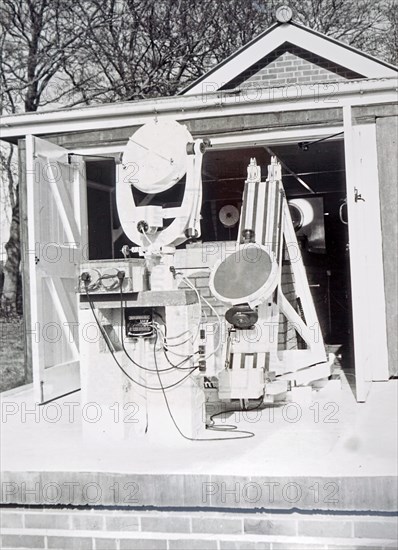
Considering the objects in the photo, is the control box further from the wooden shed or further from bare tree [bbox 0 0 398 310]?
bare tree [bbox 0 0 398 310]

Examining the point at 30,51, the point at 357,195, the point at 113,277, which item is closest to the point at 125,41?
the point at 30,51

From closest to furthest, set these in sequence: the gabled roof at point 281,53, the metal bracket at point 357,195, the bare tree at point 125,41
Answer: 1. the metal bracket at point 357,195
2. the gabled roof at point 281,53
3. the bare tree at point 125,41

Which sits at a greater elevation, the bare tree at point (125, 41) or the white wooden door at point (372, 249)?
the bare tree at point (125, 41)

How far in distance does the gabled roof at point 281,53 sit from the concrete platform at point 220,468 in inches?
235

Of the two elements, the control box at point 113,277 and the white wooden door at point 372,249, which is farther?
the white wooden door at point 372,249

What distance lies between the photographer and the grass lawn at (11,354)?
10.9m

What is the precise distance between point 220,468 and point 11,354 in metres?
11.0

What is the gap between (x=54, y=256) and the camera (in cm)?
671

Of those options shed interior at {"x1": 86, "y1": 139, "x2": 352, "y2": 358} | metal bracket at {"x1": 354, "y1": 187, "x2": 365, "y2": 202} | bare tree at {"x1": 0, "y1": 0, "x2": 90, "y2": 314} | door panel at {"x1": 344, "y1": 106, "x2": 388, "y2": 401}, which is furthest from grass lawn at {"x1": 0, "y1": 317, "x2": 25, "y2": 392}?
metal bracket at {"x1": 354, "y1": 187, "x2": 365, "y2": 202}

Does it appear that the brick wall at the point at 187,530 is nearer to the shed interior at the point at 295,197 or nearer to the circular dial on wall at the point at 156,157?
the circular dial on wall at the point at 156,157

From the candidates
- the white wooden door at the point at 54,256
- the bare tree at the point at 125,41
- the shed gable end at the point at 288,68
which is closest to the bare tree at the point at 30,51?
the bare tree at the point at 125,41

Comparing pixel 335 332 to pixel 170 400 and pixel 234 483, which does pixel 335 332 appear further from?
pixel 234 483

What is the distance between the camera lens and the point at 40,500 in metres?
4.11

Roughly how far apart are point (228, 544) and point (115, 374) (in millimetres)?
1496
